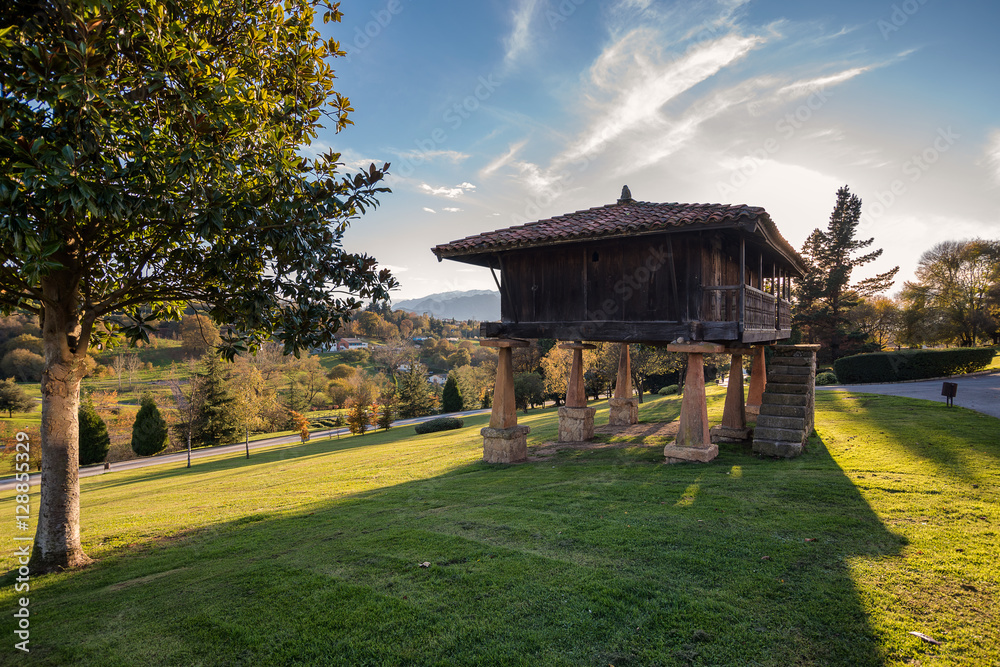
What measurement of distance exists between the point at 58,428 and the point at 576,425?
1173 cm

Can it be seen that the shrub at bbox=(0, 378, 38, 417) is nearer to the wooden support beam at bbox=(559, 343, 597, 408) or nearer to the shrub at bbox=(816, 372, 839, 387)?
the wooden support beam at bbox=(559, 343, 597, 408)

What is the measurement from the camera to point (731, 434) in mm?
12047

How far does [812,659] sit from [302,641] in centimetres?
389

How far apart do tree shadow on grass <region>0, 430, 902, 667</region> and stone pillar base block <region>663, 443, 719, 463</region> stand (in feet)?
5.95

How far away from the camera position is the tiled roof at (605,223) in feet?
27.4

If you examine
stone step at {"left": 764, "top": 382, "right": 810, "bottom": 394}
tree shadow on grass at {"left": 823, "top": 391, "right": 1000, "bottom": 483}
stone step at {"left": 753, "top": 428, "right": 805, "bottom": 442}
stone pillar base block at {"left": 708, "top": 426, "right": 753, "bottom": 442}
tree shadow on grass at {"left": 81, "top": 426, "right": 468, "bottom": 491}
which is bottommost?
tree shadow on grass at {"left": 81, "top": 426, "right": 468, "bottom": 491}

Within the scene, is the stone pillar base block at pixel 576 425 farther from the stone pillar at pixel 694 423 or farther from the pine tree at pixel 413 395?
the pine tree at pixel 413 395

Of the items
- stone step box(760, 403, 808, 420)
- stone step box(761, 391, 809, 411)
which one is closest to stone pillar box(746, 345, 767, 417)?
stone step box(761, 391, 809, 411)

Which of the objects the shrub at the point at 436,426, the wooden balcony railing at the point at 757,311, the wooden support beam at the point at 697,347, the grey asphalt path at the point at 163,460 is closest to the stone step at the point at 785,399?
the wooden balcony railing at the point at 757,311

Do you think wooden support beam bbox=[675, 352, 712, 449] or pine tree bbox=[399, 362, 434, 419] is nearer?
wooden support beam bbox=[675, 352, 712, 449]

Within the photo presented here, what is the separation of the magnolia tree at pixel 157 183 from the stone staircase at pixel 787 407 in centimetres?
907

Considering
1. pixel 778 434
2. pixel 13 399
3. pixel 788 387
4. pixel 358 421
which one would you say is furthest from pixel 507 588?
pixel 13 399

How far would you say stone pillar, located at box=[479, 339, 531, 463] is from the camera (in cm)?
1142

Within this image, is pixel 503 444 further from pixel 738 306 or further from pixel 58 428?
pixel 58 428
